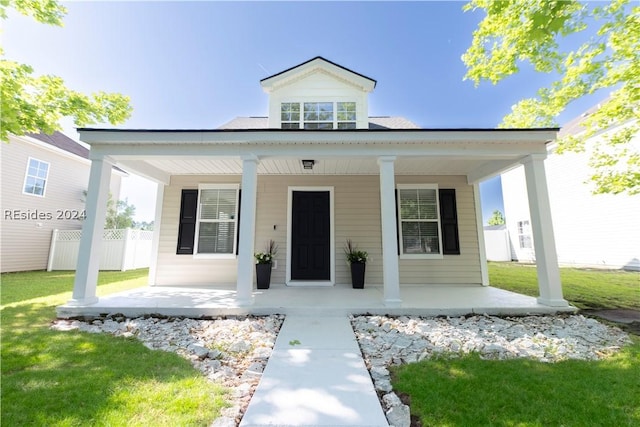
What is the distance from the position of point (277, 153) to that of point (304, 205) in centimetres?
203

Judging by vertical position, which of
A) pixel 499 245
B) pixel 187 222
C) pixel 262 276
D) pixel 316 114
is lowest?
pixel 262 276

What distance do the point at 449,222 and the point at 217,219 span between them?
18.7ft

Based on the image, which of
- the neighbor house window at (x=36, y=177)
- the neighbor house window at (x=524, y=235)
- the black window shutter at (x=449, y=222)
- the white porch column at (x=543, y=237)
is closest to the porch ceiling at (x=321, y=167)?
the black window shutter at (x=449, y=222)

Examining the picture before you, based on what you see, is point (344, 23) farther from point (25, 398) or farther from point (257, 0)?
point (25, 398)

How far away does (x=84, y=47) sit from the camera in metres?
6.60

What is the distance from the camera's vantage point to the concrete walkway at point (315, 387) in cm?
177

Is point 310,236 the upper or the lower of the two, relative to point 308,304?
upper

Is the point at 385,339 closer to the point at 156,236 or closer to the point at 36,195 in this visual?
the point at 156,236

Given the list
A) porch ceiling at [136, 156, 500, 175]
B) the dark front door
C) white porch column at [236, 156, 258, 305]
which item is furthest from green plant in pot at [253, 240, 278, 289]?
porch ceiling at [136, 156, 500, 175]

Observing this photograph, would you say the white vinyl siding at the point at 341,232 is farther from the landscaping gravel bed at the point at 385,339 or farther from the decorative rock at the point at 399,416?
the decorative rock at the point at 399,416

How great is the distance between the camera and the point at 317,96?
645 centimetres

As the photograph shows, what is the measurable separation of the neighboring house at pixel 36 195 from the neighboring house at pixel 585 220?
17.8 m

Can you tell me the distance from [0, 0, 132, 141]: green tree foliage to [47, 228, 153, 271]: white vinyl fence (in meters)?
5.20

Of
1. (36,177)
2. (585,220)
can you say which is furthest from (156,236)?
(585,220)
